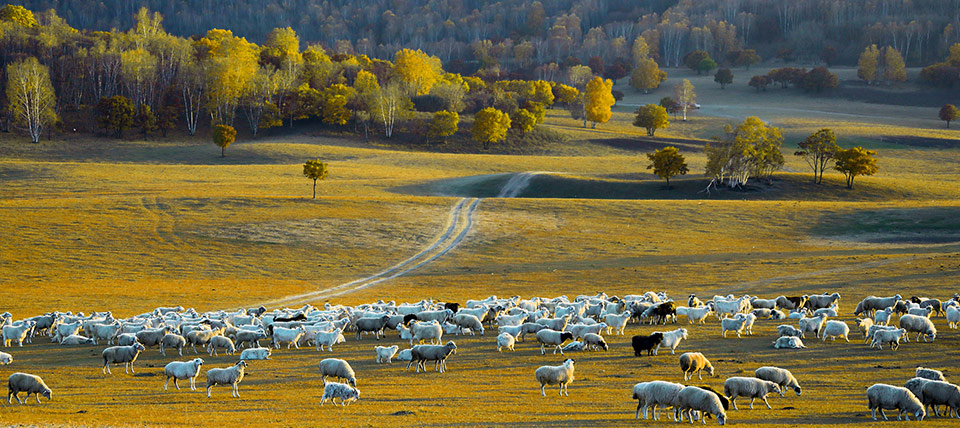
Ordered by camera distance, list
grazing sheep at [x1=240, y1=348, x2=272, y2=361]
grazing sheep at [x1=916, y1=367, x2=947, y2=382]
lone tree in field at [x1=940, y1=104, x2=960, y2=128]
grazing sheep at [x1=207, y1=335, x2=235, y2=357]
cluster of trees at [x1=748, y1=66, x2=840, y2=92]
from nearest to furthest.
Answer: grazing sheep at [x1=916, y1=367, x2=947, y2=382] < grazing sheep at [x1=240, y1=348, x2=272, y2=361] < grazing sheep at [x1=207, y1=335, x2=235, y2=357] < lone tree in field at [x1=940, y1=104, x2=960, y2=128] < cluster of trees at [x1=748, y1=66, x2=840, y2=92]

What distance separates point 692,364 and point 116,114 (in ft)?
368

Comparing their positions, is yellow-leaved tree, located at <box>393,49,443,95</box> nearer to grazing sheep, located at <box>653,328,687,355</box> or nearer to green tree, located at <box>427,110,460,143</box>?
green tree, located at <box>427,110,460,143</box>

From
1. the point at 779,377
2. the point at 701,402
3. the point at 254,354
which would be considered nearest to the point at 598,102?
the point at 254,354

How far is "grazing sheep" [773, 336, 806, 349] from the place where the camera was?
25.6m

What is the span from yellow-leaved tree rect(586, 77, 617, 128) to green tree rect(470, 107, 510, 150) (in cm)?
2871

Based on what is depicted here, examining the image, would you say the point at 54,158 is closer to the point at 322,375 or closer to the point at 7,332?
the point at 7,332

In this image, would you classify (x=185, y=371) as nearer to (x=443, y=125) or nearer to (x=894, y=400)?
(x=894, y=400)

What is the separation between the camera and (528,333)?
1174 inches

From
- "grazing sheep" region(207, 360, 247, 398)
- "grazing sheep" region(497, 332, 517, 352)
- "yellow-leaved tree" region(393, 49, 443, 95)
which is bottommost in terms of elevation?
"grazing sheep" region(497, 332, 517, 352)

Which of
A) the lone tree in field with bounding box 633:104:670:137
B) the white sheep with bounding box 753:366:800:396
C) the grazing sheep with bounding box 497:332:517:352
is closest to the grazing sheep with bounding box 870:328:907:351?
the white sheep with bounding box 753:366:800:396

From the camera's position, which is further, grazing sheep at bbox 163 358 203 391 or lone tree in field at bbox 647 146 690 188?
lone tree in field at bbox 647 146 690 188

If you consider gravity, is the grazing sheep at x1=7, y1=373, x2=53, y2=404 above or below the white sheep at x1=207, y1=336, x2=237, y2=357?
above

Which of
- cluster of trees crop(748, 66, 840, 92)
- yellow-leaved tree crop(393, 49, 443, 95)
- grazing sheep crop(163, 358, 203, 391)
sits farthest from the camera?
cluster of trees crop(748, 66, 840, 92)

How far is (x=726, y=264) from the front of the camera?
5019 centimetres
